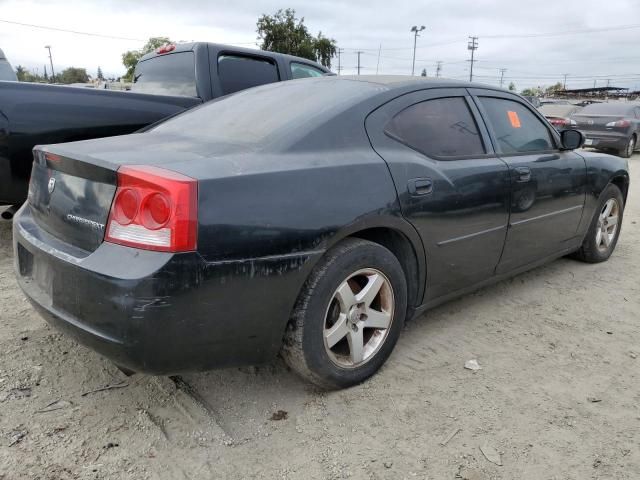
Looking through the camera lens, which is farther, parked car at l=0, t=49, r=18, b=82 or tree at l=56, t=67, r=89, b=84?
tree at l=56, t=67, r=89, b=84

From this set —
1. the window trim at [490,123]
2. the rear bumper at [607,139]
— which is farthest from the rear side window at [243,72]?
the rear bumper at [607,139]

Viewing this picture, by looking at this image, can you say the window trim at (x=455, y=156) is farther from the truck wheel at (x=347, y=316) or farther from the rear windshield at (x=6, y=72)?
the rear windshield at (x=6, y=72)

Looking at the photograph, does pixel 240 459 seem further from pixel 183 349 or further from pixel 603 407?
pixel 603 407

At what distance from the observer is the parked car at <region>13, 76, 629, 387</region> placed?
1.92 metres

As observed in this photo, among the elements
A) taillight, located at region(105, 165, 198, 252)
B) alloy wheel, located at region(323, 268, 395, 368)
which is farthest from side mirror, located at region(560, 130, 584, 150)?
taillight, located at region(105, 165, 198, 252)

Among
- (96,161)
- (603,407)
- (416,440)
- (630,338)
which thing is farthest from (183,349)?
(630,338)

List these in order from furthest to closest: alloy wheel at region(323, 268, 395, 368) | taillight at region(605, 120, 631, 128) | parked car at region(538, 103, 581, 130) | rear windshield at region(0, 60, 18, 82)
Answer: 1. parked car at region(538, 103, 581, 130)
2. taillight at region(605, 120, 631, 128)
3. rear windshield at region(0, 60, 18, 82)
4. alloy wheel at region(323, 268, 395, 368)

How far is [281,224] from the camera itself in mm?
2096

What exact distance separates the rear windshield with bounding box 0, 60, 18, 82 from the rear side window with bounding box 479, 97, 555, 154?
8576mm

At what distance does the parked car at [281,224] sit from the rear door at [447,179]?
11mm

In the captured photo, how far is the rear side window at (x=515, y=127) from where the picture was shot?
3.43m

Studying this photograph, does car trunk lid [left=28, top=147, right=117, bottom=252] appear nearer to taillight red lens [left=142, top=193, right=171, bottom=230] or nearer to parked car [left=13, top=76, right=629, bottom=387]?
parked car [left=13, top=76, right=629, bottom=387]

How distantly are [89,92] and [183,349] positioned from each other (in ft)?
9.41

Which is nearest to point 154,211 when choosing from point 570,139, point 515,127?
point 515,127
